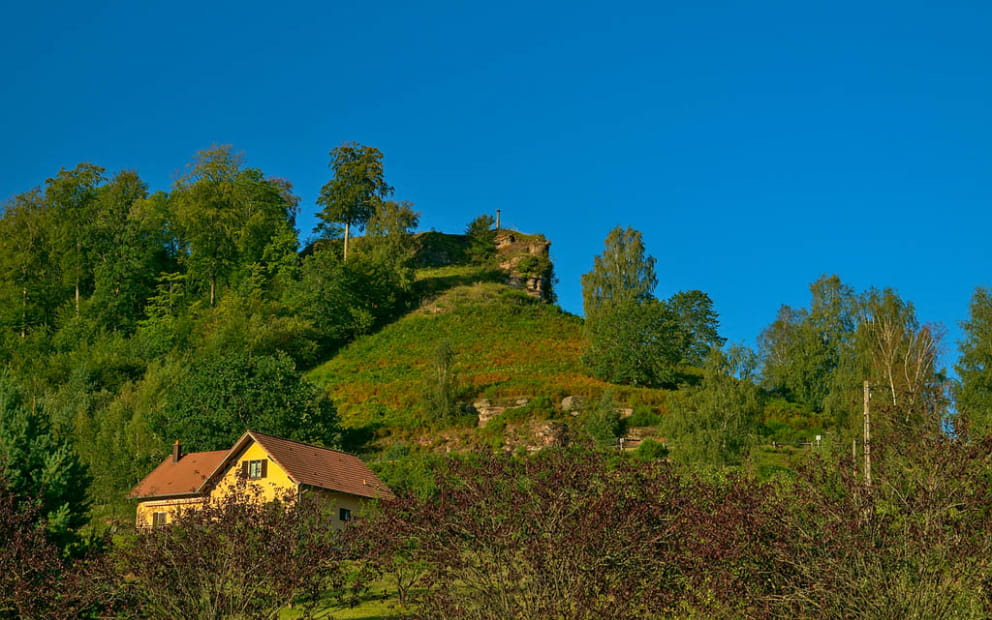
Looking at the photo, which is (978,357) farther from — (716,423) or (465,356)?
(465,356)

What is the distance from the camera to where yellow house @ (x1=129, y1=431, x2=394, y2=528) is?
39344 mm

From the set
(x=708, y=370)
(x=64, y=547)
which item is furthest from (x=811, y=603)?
(x=708, y=370)

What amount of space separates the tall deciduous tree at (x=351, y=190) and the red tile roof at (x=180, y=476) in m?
48.5

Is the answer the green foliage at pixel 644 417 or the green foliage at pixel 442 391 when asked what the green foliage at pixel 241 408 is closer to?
the green foliage at pixel 442 391

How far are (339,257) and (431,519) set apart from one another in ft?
265

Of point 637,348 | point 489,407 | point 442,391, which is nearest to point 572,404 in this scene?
point 489,407

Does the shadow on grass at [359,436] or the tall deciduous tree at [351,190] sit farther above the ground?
the tall deciduous tree at [351,190]

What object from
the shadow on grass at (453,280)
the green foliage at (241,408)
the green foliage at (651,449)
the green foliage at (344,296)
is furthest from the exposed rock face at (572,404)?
the shadow on grass at (453,280)

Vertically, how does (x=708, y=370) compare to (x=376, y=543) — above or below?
above

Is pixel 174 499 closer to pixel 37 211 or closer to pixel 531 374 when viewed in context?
pixel 531 374

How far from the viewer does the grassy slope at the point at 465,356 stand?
60.7 meters

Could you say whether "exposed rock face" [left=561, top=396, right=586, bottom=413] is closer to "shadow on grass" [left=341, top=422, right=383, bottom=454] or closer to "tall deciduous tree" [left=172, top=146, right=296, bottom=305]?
"shadow on grass" [left=341, top=422, right=383, bottom=454]

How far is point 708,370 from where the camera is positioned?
4434 cm

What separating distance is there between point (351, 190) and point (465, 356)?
87.8ft
